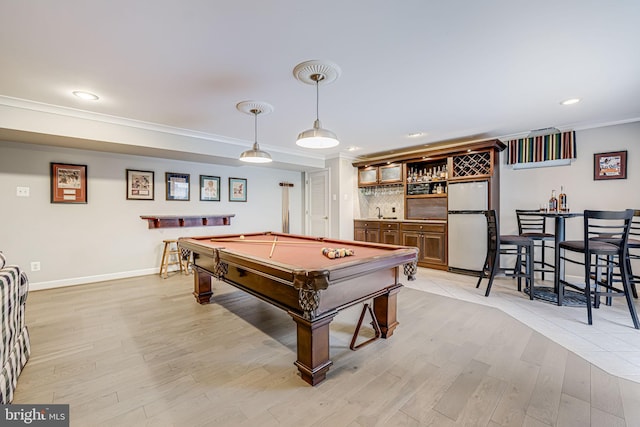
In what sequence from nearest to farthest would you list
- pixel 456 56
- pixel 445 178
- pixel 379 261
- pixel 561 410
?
pixel 561 410 < pixel 379 261 < pixel 456 56 < pixel 445 178

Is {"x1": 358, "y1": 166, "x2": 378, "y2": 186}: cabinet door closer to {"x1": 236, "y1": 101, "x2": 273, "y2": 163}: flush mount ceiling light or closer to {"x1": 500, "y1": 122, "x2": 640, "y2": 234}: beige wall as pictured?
{"x1": 500, "y1": 122, "x2": 640, "y2": 234}: beige wall

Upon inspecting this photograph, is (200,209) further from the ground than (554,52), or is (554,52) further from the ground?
(554,52)

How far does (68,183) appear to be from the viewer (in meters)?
4.01

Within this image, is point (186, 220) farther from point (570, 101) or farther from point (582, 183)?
point (582, 183)

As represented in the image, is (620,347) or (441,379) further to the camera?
(620,347)

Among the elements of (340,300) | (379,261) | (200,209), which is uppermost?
(200,209)

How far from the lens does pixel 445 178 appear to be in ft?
16.4

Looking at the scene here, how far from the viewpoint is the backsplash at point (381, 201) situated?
6.08m

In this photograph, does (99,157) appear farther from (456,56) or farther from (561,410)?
(561,410)

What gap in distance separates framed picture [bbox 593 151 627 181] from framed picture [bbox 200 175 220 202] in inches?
242

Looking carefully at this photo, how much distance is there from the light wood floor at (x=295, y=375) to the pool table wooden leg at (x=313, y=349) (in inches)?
3.0

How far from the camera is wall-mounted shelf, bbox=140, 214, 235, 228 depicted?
15.5 ft

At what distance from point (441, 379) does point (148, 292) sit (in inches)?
145

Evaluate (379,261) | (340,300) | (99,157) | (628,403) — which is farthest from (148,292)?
(628,403)
